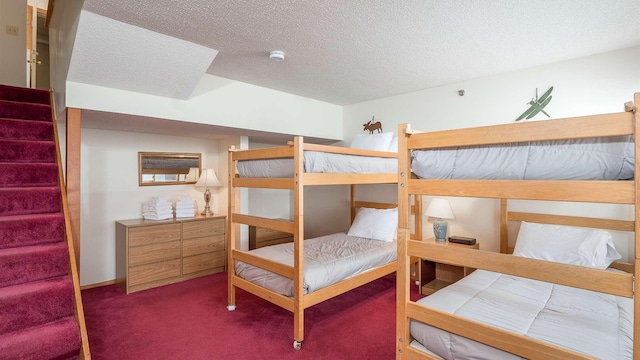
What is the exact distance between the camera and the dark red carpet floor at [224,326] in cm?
229

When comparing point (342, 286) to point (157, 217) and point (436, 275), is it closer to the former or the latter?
point (436, 275)

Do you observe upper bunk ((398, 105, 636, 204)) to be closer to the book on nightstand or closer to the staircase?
the book on nightstand

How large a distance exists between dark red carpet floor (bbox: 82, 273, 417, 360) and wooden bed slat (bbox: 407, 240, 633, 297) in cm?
114

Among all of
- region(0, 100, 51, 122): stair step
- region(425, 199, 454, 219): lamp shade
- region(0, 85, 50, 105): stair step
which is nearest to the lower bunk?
region(425, 199, 454, 219): lamp shade

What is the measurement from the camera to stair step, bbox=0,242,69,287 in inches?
74.1

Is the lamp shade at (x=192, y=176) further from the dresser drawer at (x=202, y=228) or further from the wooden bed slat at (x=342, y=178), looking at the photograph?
the wooden bed slat at (x=342, y=178)

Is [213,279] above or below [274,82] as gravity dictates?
below

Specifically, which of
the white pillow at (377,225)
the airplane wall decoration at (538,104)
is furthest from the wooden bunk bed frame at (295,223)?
the airplane wall decoration at (538,104)

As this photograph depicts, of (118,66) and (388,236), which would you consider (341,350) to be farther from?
(118,66)

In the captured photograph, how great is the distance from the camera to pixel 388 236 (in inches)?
148

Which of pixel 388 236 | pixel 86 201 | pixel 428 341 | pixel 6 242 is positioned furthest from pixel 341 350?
pixel 86 201

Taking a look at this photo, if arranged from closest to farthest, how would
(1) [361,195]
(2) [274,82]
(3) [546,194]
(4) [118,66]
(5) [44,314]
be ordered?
(3) [546,194] → (5) [44,314] → (4) [118,66] → (2) [274,82] → (1) [361,195]

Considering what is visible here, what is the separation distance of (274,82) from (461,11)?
2122 millimetres

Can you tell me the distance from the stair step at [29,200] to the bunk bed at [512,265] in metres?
2.55
